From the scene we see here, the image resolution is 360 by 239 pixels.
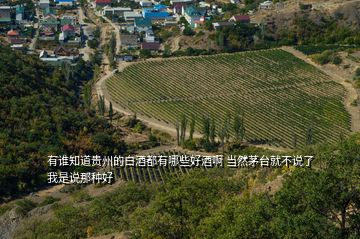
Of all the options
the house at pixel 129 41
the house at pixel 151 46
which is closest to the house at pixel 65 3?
the house at pixel 129 41

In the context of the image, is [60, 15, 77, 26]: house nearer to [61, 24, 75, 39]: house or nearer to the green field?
[61, 24, 75, 39]: house

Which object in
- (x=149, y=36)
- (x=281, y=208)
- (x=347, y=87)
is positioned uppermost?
(x=281, y=208)

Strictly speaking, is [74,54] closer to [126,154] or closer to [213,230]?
[126,154]

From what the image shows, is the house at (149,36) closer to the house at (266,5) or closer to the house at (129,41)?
the house at (129,41)

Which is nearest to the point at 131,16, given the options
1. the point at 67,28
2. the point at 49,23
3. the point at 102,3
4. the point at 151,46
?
the point at 102,3

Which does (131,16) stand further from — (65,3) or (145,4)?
(65,3)
